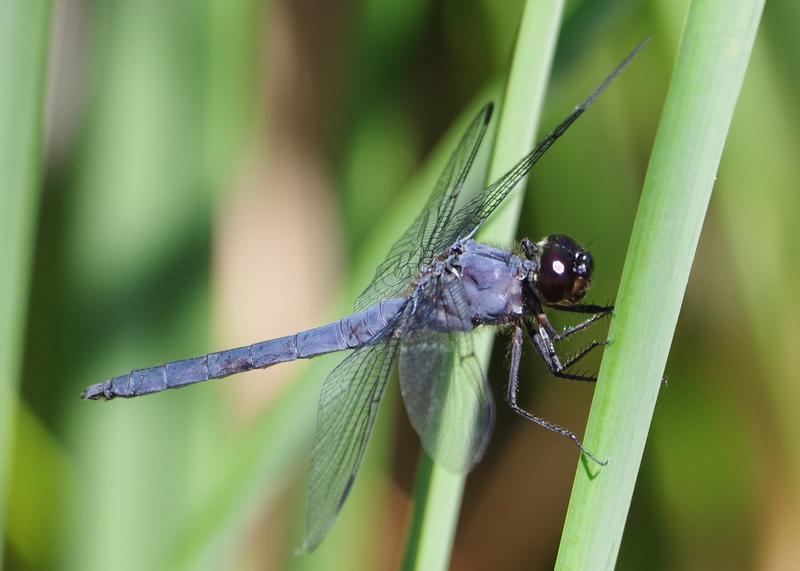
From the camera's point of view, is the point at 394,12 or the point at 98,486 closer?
the point at 98,486

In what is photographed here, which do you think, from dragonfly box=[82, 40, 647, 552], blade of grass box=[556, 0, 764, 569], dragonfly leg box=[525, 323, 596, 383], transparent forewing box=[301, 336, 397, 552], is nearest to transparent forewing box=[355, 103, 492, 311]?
dragonfly box=[82, 40, 647, 552]

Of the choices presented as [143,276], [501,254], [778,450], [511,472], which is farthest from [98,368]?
[778,450]

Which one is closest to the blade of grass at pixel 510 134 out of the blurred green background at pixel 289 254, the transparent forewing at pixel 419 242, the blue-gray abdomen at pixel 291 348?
the blurred green background at pixel 289 254

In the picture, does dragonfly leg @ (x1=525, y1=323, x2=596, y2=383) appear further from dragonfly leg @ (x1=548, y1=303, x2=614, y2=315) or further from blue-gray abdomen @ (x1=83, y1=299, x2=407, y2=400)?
blue-gray abdomen @ (x1=83, y1=299, x2=407, y2=400)

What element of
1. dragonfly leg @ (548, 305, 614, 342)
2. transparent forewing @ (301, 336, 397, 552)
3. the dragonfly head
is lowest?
transparent forewing @ (301, 336, 397, 552)

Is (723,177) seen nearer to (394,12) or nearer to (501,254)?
(501,254)

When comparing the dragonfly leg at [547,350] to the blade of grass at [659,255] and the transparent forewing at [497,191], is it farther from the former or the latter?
the blade of grass at [659,255]

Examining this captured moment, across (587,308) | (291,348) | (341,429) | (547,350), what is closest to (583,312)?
(587,308)
